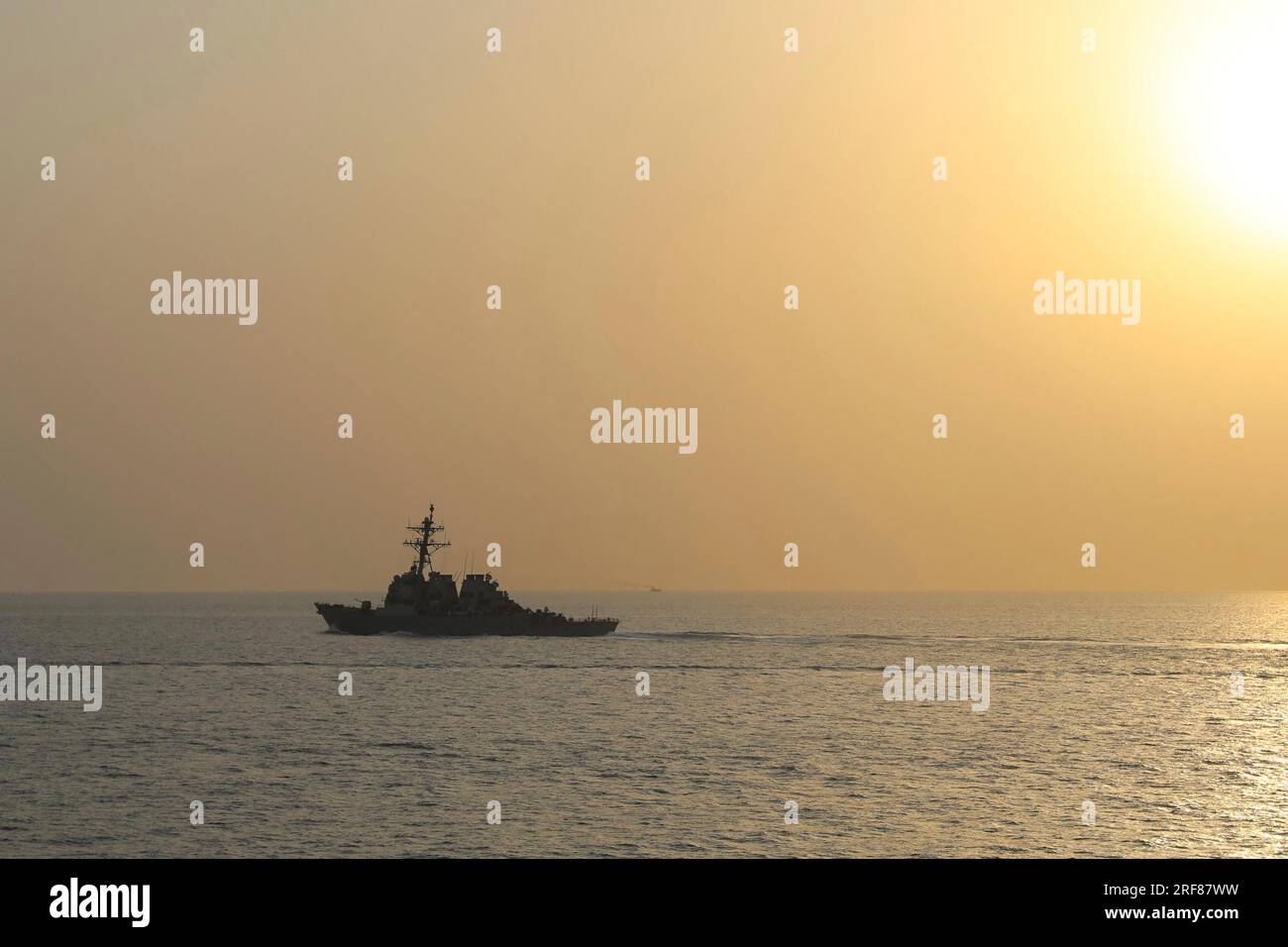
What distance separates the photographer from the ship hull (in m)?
136

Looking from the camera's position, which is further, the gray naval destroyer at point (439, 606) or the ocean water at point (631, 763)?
the gray naval destroyer at point (439, 606)

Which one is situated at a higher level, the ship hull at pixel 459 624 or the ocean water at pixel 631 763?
the ship hull at pixel 459 624

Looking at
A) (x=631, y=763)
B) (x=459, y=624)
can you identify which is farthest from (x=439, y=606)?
(x=631, y=763)

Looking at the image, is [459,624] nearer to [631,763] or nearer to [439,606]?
[439,606]

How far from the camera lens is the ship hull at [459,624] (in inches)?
5369

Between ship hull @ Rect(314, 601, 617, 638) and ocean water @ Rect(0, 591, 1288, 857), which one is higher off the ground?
ship hull @ Rect(314, 601, 617, 638)

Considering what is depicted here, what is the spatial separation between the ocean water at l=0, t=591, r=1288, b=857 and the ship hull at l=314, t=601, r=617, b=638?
19568 millimetres

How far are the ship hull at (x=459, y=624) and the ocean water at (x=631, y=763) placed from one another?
19.6 meters

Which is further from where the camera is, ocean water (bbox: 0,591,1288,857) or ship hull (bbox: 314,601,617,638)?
ship hull (bbox: 314,601,617,638)

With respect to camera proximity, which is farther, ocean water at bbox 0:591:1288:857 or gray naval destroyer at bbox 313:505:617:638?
gray naval destroyer at bbox 313:505:617:638

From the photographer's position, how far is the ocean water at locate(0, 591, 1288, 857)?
134ft
